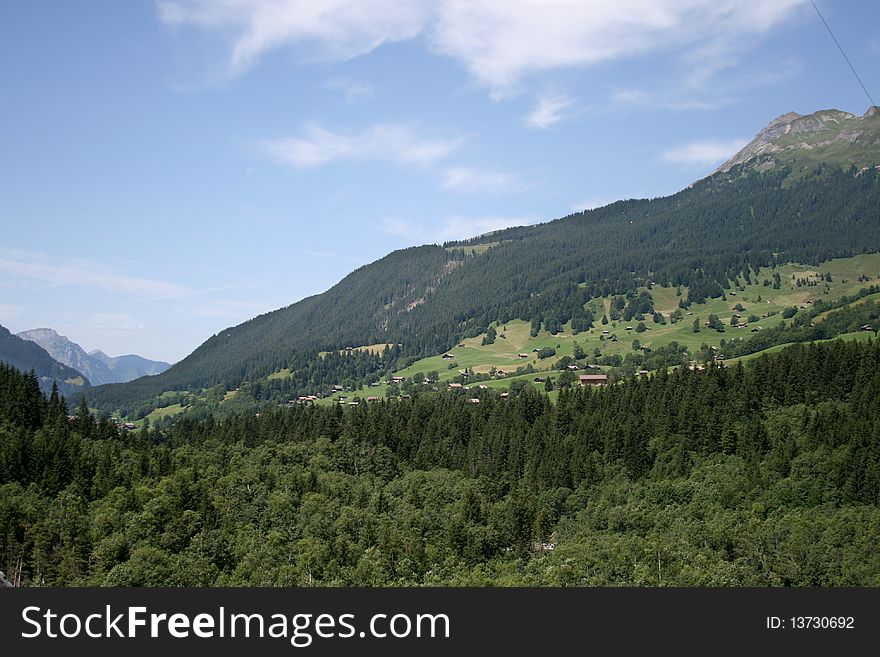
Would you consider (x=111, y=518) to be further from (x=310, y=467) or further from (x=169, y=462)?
(x=310, y=467)

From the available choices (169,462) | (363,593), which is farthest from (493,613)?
(169,462)

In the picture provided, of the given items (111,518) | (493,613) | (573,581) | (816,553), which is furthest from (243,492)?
(493,613)

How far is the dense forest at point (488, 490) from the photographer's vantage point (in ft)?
256

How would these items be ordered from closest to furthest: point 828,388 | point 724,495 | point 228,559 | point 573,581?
point 573,581
point 228,559
point 724,495
point 828,388

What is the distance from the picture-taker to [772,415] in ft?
414

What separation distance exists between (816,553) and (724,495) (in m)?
22.7

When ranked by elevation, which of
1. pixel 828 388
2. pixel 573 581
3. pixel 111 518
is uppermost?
pixel 828 388

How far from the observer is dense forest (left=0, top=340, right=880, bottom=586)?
7806cm

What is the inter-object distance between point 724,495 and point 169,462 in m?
85.7

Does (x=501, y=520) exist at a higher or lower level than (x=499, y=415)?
lower

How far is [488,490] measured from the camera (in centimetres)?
12469

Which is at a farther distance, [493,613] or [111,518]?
[111,518]

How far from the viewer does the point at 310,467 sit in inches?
5236

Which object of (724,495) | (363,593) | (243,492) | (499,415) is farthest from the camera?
(499,415)
